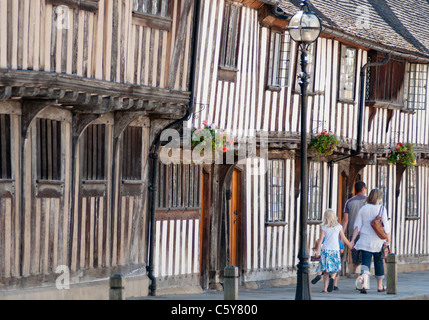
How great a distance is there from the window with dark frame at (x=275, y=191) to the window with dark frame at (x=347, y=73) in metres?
2.96

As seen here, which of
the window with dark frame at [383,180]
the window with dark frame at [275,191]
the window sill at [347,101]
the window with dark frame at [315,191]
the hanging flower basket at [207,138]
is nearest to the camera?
the hanging flower basket at [207,138]

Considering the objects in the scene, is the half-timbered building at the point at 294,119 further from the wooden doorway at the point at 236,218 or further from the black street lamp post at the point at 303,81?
the black street lamp post at the point at 303,81

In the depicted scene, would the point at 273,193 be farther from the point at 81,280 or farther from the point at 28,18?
the point at 28,18

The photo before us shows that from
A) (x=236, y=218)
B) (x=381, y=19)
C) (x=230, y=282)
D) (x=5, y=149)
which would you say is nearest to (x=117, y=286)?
(x=230, y=282)

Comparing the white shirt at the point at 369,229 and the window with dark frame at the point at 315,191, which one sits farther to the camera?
the window with dark frame at the point at 315,191

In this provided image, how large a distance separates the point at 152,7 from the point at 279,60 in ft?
18.1

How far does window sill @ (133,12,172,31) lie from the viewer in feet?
52.2

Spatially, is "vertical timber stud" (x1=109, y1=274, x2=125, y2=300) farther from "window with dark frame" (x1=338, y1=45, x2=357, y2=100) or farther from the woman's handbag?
"window with dark frame" (x1=338, y1=45, x2=357, y2=100)

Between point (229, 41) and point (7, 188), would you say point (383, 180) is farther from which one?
point (7, 188)

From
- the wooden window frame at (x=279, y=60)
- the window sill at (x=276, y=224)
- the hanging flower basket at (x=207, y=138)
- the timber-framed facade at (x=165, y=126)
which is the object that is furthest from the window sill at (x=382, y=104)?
the hanging flower basket at (x=207, y=138)

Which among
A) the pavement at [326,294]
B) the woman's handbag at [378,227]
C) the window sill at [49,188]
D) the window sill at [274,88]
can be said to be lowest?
the pavement at [326,294]

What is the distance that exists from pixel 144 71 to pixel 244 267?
560 cm

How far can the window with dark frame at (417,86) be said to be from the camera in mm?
26672

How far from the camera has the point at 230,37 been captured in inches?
755
